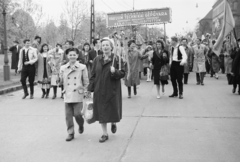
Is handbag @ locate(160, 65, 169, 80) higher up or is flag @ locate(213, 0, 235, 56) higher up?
flag @ locate(213, 0, 235, 56)

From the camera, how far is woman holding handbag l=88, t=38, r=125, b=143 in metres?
5.33

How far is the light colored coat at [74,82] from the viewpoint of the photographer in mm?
5574

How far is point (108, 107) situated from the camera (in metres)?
5.33

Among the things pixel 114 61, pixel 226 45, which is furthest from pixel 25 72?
pixel 226 45

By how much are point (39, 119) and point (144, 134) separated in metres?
2.79

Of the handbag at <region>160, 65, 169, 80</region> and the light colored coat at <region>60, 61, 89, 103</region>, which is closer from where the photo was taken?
the light colored coat at <region>60, 61, 89, 103</region>

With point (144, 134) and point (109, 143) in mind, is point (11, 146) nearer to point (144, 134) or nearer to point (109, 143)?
point (109, 143)

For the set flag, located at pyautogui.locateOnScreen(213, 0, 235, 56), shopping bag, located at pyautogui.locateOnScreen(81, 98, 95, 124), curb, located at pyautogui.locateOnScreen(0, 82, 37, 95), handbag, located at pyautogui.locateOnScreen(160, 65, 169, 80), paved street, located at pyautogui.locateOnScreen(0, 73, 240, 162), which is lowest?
paved street, located at pyautogui.locateOnScreen(0, 73, 240, 162)

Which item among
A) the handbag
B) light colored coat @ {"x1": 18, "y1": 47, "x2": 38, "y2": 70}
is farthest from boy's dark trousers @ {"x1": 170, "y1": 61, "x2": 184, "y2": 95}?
light colored coat @ {"x1": 18, "y1": 47, "x2": 38, "y2": 70}

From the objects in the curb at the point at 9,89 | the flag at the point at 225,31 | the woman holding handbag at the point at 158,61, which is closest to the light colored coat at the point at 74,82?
the woman holding handbag at the point at 158,61

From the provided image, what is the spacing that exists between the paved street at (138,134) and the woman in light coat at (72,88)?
0.41m

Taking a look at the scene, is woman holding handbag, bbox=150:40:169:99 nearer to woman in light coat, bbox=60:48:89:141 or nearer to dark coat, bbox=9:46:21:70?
woman in light coat, bbox=60:48:89:141

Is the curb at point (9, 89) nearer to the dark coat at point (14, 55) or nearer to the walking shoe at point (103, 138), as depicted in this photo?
the dark coat at point (14, 55)

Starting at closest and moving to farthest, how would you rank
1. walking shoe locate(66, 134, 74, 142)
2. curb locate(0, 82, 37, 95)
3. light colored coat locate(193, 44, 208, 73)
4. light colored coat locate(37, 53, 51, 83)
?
walking shoe locate(66, 134, 74, 142), light colored coat locate(37, 53, 51, 83), curb locate(0, 82, 37, 95), light colored coat locate(193, 44, 208, 73)
